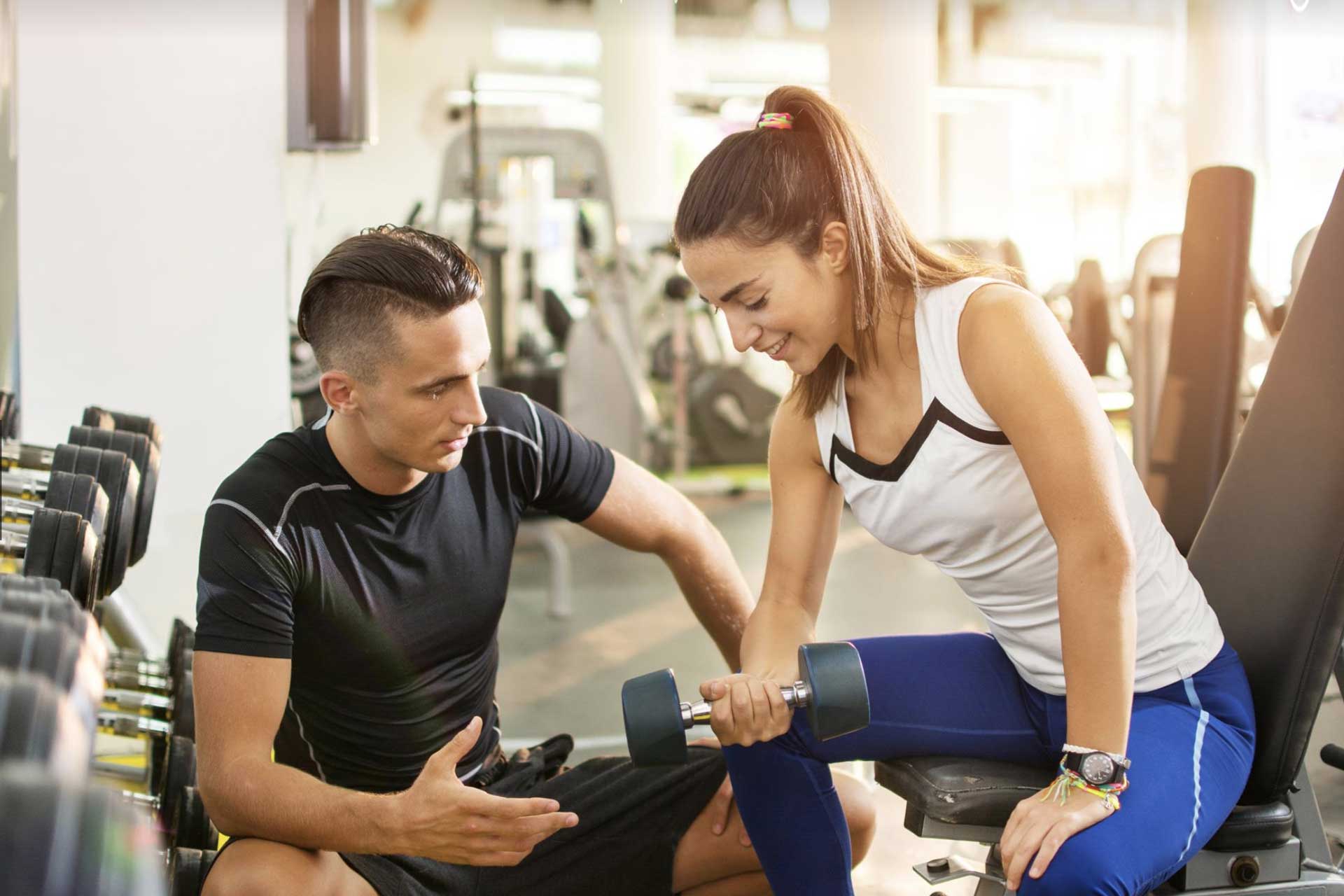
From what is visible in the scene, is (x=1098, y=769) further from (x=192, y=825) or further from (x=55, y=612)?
(x=192, y=825)

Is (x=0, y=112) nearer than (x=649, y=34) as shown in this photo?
Yes

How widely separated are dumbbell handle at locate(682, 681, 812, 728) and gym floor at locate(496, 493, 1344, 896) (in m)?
0.80

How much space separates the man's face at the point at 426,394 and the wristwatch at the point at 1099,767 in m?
0.76

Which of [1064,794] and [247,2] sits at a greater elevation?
[247,2]

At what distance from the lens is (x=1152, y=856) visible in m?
1.13

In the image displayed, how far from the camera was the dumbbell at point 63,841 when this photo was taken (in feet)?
1.62

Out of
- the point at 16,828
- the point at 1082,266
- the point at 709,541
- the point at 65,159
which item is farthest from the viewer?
the point at 1082,266

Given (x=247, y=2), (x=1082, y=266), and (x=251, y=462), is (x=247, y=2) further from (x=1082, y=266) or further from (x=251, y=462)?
(x=1082, y=266)

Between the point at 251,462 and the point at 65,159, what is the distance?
148 centimetres

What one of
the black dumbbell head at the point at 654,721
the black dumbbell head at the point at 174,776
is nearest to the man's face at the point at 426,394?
the black dumbbell head at the point at 654,721

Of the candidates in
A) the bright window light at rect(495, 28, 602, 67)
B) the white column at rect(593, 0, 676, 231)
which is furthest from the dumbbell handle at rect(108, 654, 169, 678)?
the bright window light at rect(495, 28, 602, 67)

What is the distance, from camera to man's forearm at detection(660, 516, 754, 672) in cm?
173

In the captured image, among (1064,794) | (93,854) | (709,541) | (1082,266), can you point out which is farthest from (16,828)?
(1082,266)

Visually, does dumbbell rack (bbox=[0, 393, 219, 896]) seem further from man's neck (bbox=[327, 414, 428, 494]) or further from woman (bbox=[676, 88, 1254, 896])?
woman (bbox=[676, 88, 1254, 896])
